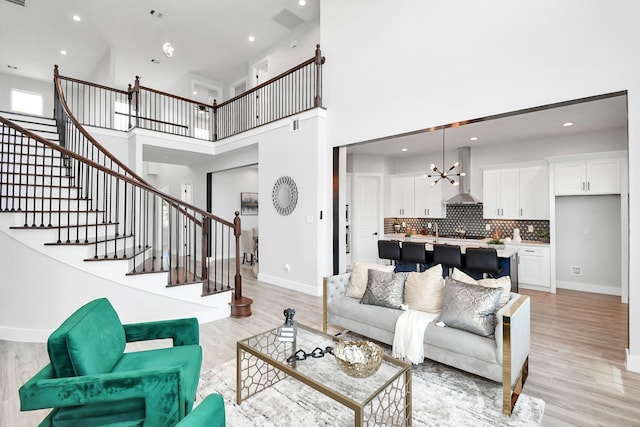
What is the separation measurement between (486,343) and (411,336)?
567 millimetres

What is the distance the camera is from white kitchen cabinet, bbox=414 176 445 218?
24.6 feet

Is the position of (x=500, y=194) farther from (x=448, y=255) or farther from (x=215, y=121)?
(x=215, y=121)

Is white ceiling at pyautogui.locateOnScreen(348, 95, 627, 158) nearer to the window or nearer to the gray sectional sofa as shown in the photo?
the gray sectional sofa

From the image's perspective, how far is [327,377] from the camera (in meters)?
2.15

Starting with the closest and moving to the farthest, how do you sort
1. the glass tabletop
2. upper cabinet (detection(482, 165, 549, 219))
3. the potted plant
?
1. the glass tabletop
2. the potted plant
3. upper cabinet (detection(482, 165, 549, 219))

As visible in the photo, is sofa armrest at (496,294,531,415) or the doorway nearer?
sofa armrest at (496,294,531,415)

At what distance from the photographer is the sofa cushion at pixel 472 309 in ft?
7.80

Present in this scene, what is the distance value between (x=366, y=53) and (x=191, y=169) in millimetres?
6497

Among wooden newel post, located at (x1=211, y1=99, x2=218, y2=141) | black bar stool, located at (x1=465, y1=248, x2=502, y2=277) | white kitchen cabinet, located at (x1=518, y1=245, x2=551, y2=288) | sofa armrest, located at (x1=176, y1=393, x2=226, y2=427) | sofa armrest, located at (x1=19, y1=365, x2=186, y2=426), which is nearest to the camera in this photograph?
sofa armrest, located at (x1=176, y1=393, x2=226, y2=427)

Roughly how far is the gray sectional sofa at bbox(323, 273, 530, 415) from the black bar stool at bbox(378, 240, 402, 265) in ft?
8.32

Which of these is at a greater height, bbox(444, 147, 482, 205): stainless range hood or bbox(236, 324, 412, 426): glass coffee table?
bbox(444, 147, 482, 205): stainless range hood

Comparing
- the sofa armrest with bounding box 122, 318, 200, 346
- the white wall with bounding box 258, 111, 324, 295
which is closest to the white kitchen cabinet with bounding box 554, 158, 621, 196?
the white wall with bounding box 258, 111, 324, 295

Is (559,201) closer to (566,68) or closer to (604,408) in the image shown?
(566,68)

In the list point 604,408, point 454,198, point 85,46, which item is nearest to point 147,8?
point 85,46
